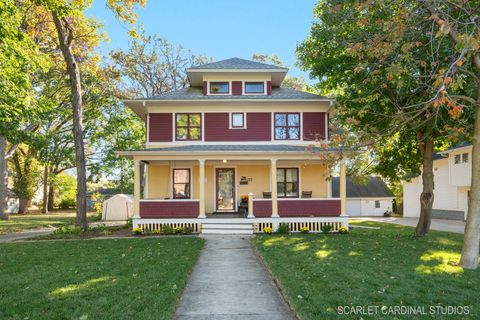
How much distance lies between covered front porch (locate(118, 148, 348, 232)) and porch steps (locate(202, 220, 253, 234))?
0.04 meters

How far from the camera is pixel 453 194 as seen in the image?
25.0m

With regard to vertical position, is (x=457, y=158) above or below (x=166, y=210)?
above

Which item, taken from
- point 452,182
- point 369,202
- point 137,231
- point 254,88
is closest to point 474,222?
point 137,231

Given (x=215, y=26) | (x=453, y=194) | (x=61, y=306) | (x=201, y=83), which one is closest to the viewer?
(x=61, y=306)

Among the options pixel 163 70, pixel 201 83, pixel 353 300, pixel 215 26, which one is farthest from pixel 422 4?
pixel 163 70

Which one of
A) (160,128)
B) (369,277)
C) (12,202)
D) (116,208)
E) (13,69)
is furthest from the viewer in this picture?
(12,202)

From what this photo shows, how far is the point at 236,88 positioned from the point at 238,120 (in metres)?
1.70

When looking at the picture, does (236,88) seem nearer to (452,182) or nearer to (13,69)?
(13,69)

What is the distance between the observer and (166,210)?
14.8m

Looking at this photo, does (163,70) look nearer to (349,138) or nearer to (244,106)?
(244,106)

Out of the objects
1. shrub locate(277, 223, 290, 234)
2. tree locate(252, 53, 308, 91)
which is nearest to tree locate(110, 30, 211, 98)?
tree locate(252, 53, 308, 91)

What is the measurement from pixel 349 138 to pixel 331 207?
784cm

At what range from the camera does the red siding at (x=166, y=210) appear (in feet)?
48.5

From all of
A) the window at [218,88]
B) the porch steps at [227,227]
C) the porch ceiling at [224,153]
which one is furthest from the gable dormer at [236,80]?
the porch steps at [227,227]
